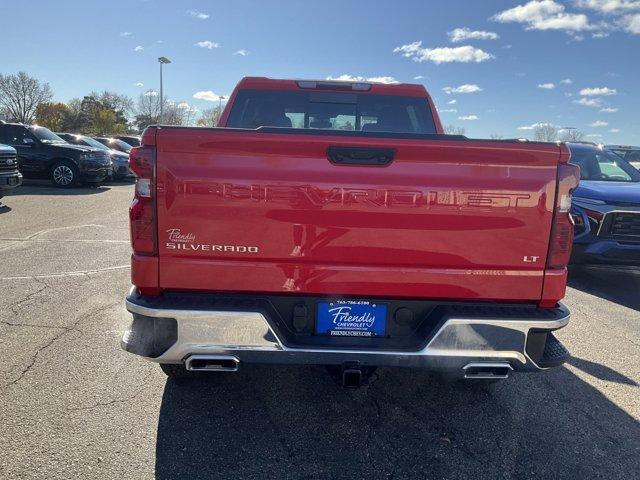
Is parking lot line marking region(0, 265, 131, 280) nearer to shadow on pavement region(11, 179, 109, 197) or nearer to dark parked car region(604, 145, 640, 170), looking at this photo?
shadow on pavement region(11, 179, 109, 197)

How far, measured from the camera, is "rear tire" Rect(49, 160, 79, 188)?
14.1 meters

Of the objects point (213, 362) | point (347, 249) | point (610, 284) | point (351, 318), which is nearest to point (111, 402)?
point (213, 362)

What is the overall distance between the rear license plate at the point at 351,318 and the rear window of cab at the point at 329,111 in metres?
2.13

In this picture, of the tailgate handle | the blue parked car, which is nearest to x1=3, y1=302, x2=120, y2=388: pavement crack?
the tailgate handle

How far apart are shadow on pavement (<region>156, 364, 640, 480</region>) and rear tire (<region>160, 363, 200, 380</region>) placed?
104 millimetres

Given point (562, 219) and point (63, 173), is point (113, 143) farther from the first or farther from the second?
point (562, 219)

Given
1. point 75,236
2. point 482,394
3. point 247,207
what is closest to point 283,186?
point 247,207

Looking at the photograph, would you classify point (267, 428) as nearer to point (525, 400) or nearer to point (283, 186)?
point (283, 186)

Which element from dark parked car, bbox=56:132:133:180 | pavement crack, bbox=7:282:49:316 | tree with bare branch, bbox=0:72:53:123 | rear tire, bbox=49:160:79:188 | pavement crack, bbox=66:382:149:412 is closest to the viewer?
pavement crack, bbox=66:382:149:412

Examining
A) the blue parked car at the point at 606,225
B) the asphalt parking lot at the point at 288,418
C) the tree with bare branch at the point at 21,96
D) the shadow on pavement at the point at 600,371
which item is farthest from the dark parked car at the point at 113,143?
the tree with bare branch at the point at 21,96

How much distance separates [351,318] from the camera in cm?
251

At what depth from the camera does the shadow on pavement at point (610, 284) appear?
5904 millimetres

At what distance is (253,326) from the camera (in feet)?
7.84

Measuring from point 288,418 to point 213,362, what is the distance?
0.73m
